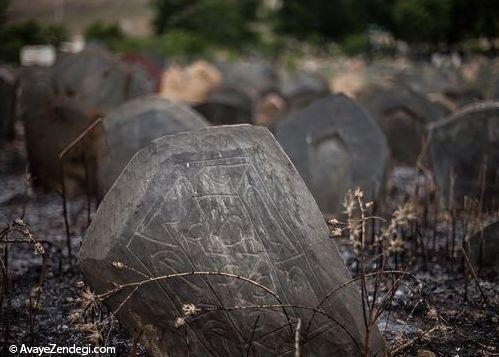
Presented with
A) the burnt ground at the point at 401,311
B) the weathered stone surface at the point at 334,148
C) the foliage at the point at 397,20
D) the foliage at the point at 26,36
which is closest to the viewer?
the burnt ground at the point at 401,311

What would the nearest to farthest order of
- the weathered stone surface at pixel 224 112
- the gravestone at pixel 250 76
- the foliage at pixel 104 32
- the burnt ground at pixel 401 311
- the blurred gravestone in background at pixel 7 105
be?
the burnt ground at pixel 401 311
the blurred gravestone in background at pixel 7 105
the weathered stone surface at pixel 224 112
the gravestone at pixel 250 76
the foliage at pixel 104 32

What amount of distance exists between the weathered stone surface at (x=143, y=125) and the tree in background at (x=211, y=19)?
3018cm

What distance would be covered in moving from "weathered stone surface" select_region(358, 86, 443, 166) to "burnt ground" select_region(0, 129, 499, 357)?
382 centimetres

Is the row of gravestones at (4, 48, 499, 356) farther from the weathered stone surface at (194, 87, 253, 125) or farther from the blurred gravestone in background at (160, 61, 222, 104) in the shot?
the blurred gravestone in background at (160, 61, 222, 104)

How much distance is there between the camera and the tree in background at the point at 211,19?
36594 millimetres

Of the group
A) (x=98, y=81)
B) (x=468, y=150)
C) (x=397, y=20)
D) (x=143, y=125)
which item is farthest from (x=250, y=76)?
(x=397, y=20)

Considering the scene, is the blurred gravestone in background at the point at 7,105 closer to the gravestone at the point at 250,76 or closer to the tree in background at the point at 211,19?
the gravestone at the point at 250,76

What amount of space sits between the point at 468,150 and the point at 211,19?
32512mm

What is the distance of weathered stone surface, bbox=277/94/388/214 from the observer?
5.43 metres

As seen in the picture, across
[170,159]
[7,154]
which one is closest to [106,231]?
[170,159]

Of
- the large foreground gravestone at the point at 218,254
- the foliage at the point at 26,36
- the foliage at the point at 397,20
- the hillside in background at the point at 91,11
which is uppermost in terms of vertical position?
the large foreground gravestone at the point at 218,254

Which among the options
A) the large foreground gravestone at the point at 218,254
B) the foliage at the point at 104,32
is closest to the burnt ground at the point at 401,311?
the large foreground gravestone at the point at 218,254

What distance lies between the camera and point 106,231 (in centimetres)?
250

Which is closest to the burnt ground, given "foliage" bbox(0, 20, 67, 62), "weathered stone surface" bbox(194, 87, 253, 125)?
"weathered stone surface" bbox(194, 87, 253, 125)
